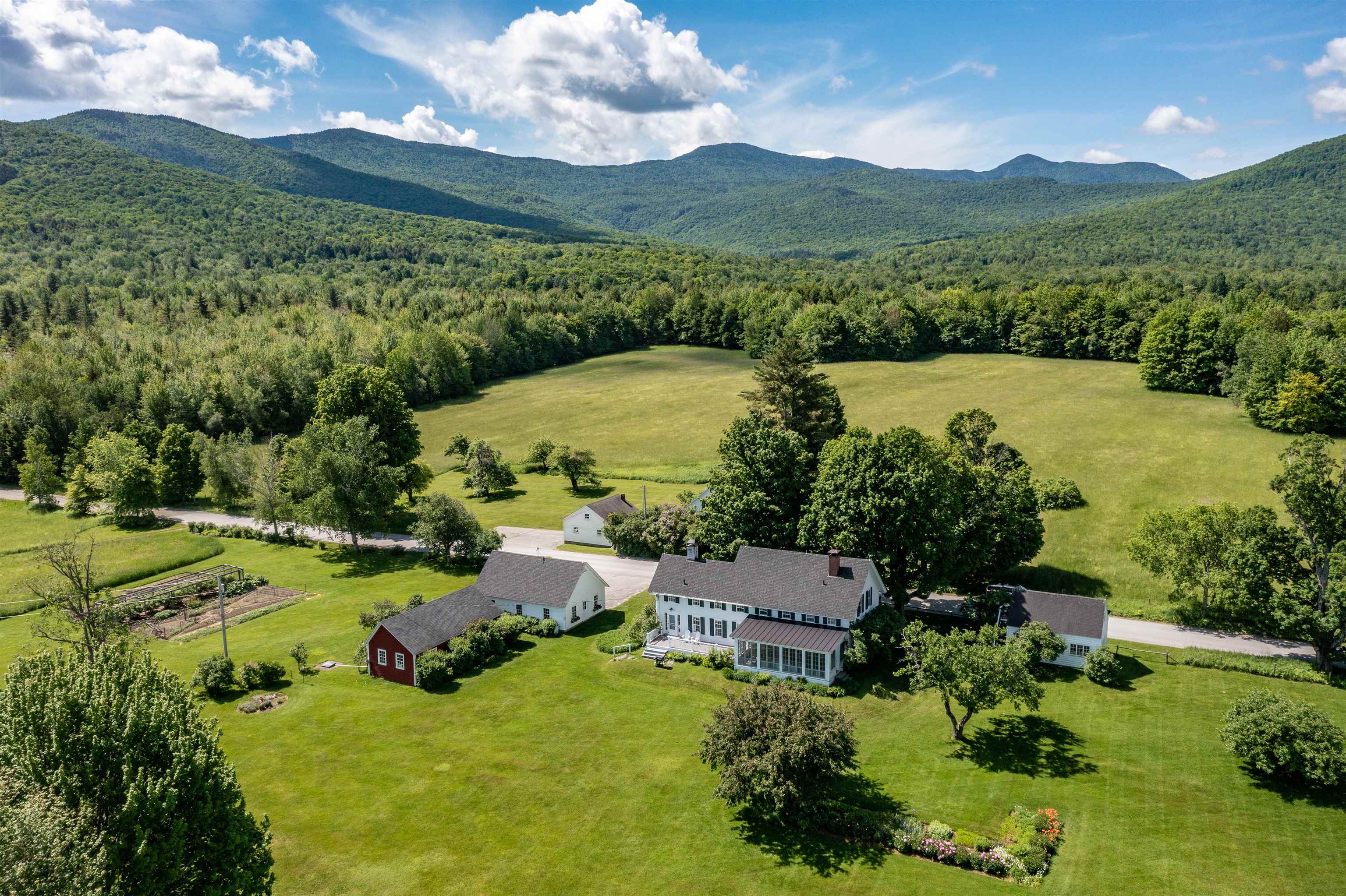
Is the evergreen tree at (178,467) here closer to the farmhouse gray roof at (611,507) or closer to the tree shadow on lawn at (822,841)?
the farmhouse gray roof at (611,507)

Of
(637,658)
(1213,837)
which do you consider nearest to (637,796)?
(637,658)

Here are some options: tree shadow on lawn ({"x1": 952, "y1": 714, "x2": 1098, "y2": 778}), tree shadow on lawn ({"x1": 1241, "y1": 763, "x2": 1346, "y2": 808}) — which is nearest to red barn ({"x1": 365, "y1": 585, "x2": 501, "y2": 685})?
tree shadow on lawn ({"x1": 952, "y1": 714, "x2": 1098, "y2": 778})

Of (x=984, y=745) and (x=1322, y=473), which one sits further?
(x=1322, y=473)

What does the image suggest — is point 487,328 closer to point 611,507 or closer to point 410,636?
point 611,507

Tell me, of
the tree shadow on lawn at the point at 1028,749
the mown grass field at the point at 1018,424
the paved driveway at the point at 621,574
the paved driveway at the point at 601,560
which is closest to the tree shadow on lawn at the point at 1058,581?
the mown grass field at the point at 1018,424

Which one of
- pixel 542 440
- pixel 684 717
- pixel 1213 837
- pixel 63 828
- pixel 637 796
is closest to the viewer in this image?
pixel 63 828

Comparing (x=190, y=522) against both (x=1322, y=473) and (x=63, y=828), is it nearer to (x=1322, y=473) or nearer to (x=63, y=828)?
(x=63, y=828)

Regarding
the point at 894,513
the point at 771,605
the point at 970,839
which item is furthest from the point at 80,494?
the point at 970,839
